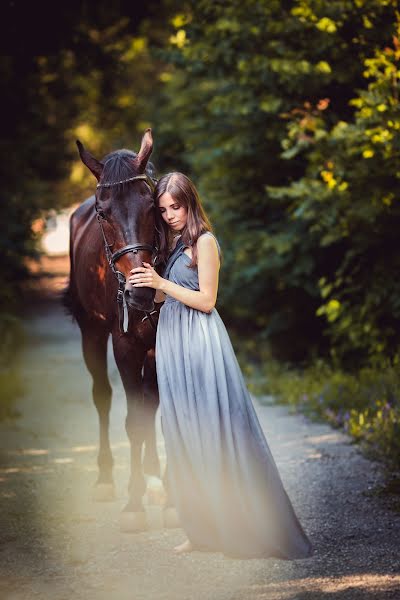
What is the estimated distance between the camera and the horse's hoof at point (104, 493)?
577 cm

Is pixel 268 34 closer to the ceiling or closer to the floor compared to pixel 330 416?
closer to the ceiling

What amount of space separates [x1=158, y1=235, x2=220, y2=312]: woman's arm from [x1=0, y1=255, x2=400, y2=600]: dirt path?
136cm

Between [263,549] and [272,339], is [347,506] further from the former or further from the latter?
[272,339]

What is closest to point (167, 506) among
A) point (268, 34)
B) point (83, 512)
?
point (83, 512)

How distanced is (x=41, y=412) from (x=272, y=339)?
4.20 m

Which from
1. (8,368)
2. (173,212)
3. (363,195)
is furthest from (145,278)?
(8,368)

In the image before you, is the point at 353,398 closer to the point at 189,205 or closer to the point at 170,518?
the point at 170,518

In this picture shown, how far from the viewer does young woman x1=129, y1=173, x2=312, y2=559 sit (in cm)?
438

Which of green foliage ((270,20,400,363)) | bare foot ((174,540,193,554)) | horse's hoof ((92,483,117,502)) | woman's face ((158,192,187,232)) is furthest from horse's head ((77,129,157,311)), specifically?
green foliage ((270,20,400,363))

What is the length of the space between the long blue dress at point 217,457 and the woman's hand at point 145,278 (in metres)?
0.25

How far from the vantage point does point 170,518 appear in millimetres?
5133

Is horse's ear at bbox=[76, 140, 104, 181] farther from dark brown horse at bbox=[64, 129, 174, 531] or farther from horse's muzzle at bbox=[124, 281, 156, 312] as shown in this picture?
horse's muzzle at bbox=[124, 281, 156, 312]

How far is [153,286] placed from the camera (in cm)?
446

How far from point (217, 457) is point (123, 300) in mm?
1133
